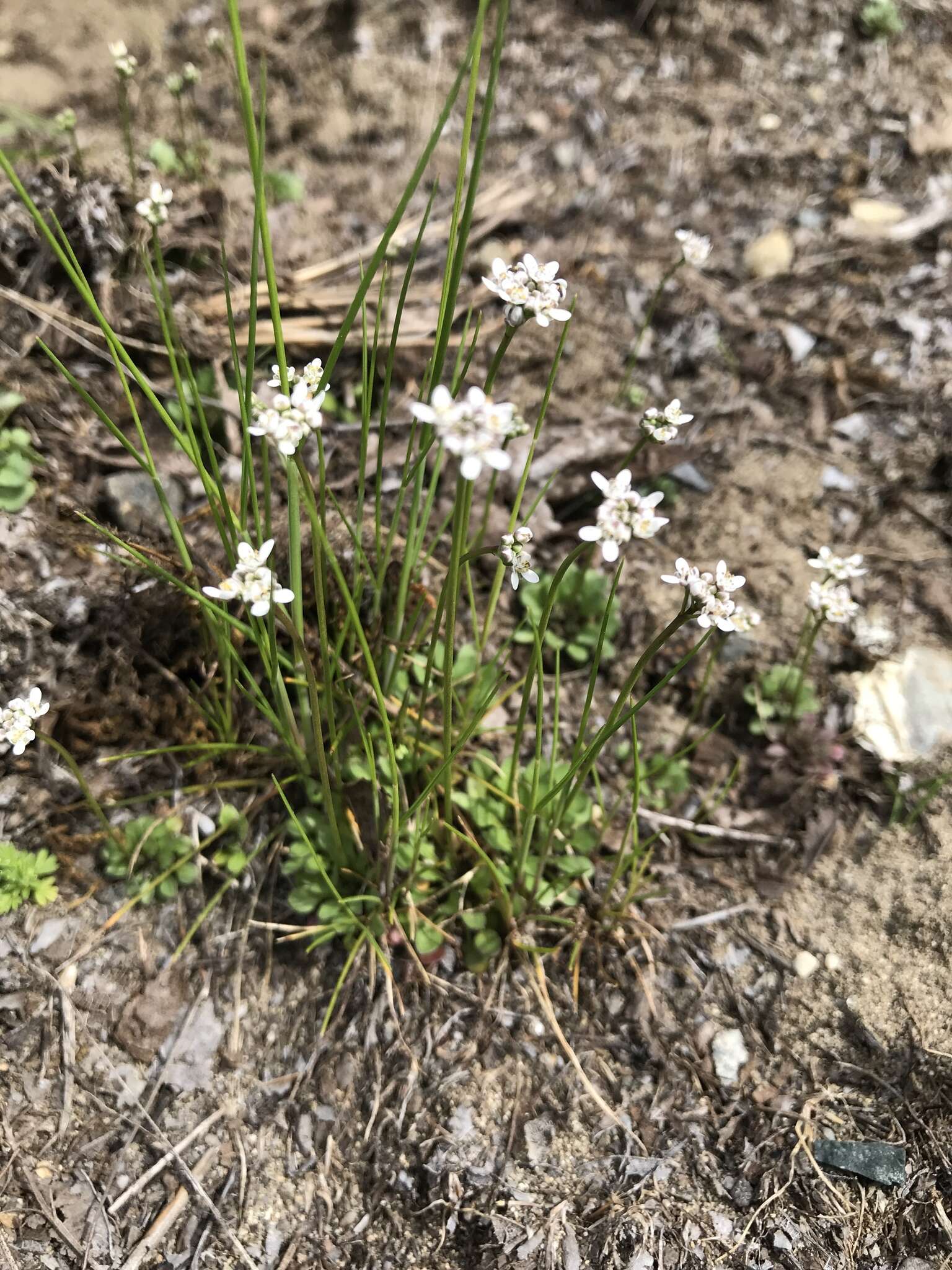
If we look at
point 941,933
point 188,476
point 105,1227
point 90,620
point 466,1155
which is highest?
point 188,476

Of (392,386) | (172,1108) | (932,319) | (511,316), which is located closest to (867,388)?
(932,319)

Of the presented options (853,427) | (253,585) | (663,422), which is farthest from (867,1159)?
(853,427)

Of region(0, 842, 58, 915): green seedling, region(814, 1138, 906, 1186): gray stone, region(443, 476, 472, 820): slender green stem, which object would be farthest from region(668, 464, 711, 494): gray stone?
region(0, 842, 58, 915): green seedling

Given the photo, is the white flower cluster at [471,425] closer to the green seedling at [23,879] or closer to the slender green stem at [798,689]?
Answer: the slender green stem at [798,689]

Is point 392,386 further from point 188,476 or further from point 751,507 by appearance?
point 751,507

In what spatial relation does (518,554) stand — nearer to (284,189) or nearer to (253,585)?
(253,585)

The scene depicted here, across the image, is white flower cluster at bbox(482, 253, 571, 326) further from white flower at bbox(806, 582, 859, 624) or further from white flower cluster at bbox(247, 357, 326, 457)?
white flower at bbox(806, 582, 859, 624)
